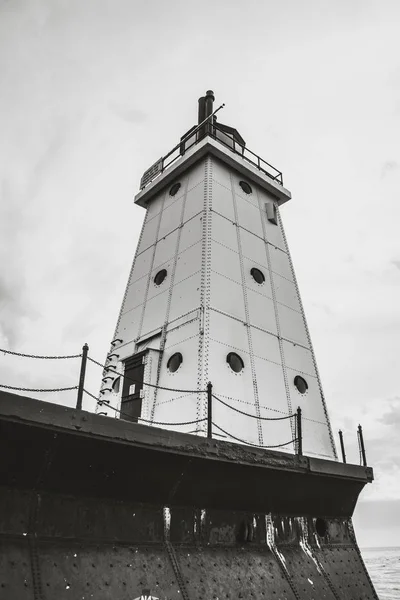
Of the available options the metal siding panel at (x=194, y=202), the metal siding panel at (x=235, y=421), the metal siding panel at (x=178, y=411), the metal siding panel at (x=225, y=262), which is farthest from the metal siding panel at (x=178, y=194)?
the metal siding panel at (x=235, y=421)

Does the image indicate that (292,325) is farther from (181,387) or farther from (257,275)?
(181,387)

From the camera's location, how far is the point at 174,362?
10.5 metres

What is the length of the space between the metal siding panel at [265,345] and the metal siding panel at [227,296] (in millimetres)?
483

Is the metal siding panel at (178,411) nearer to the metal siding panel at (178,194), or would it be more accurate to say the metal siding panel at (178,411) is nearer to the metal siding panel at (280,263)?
the metal siding panel at (280,263)

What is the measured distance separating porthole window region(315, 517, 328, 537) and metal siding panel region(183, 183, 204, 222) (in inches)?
303

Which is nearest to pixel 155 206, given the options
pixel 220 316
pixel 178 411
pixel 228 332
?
pixel 220 316

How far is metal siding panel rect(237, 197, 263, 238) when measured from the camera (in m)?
13.3

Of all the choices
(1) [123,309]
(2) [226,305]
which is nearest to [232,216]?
(2) [226,305]

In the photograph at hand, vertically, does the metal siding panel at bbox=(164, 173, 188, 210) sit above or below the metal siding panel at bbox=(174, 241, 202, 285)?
above

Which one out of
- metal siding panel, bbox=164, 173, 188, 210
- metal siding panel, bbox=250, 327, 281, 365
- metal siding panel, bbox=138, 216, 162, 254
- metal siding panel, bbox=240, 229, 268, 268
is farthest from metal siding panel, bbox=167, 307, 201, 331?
metal siding panel, bbox=164, 173, 188, 210

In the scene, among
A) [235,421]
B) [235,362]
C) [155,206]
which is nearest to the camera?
[235,421]

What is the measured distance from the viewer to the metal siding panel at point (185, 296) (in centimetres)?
1095

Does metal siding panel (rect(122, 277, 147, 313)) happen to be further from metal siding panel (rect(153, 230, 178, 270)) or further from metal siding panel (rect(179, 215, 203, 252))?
metal siding panel (rect(179, 215, 203, 252))

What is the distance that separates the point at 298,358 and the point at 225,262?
2.97 m
